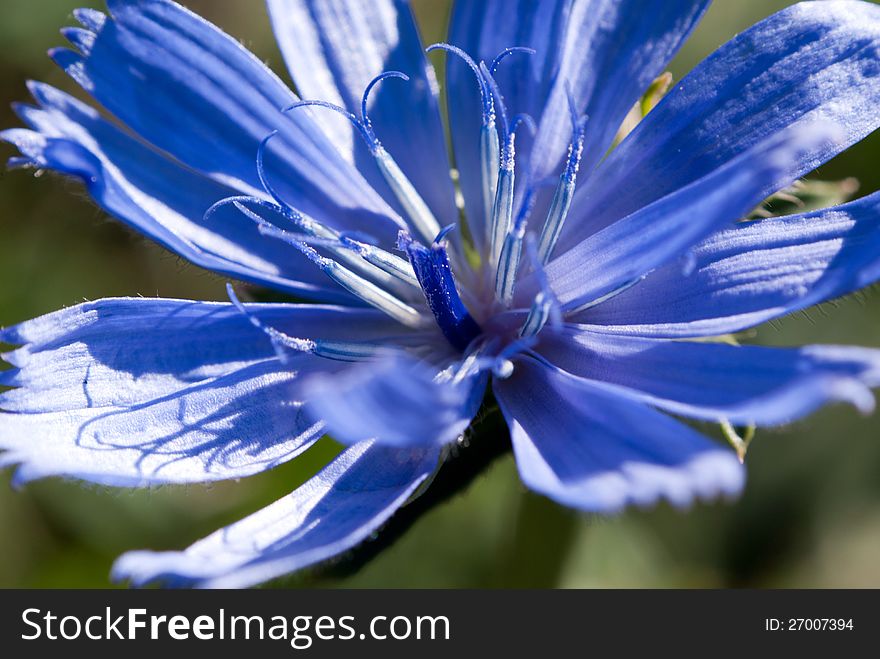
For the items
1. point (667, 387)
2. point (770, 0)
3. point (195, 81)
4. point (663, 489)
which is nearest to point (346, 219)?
point (195, 81)

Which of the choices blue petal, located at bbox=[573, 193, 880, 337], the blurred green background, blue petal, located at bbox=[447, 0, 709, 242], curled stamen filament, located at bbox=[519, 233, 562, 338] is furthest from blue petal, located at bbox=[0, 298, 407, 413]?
the blurred green background

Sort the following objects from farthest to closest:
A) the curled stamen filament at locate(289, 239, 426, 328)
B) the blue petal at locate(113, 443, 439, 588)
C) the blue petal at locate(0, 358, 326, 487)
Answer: the curled stamen filament at locate(289, 239, 426, 328)
the blue petal at locate(0, 358, 326, 487)
the blue petal at locate(113, 443, 439, 588)

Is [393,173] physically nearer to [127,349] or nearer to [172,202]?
[172,202]

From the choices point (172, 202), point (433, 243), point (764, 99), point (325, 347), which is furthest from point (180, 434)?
point (764, 99)

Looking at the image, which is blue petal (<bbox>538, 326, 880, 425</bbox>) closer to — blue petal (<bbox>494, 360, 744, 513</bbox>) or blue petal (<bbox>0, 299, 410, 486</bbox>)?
blue petal (<bbox>494, 360, 744, 513</bbox>)

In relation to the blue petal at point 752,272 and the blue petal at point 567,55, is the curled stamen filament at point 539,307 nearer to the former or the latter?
the blue petal at point 752,272

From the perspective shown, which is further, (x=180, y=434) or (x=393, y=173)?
(x=393, y=173)

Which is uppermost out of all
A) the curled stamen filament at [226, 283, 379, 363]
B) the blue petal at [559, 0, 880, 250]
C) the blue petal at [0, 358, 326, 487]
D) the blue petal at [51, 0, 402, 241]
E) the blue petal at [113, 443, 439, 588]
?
the blue petal at [51, 0, 402, 241]
